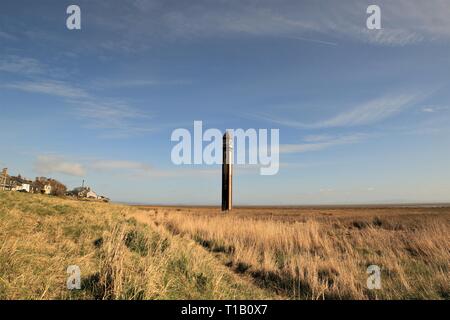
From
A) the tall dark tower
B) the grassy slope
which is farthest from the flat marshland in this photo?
the tall dark tower

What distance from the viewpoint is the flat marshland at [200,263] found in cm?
487

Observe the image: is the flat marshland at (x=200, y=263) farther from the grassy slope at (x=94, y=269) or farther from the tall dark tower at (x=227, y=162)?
the tall dark tower at (x=227, y=162)

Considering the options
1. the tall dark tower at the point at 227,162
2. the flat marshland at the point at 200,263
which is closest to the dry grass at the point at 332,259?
the flat marshland at the point at 200,263

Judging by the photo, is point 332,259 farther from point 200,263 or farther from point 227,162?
point 227,162

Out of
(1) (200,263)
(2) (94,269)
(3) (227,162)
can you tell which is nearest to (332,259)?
(1) (200,263)

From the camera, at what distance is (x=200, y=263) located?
23.3ft

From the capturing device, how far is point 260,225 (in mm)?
14211

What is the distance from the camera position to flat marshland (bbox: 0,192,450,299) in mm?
4867

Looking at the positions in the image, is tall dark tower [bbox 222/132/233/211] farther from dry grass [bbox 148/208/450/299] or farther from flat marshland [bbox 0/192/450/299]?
flat marshland [bbox 0/192/450/299]

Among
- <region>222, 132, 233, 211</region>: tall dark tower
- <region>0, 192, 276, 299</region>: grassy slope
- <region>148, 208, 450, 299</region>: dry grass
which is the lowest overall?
<region>148, 208, 450, 299</region>: dry grass

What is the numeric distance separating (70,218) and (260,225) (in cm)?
719

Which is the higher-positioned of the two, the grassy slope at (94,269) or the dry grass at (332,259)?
the grassy slope at (94,269)

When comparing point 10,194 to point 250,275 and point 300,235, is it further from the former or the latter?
point 300,235
